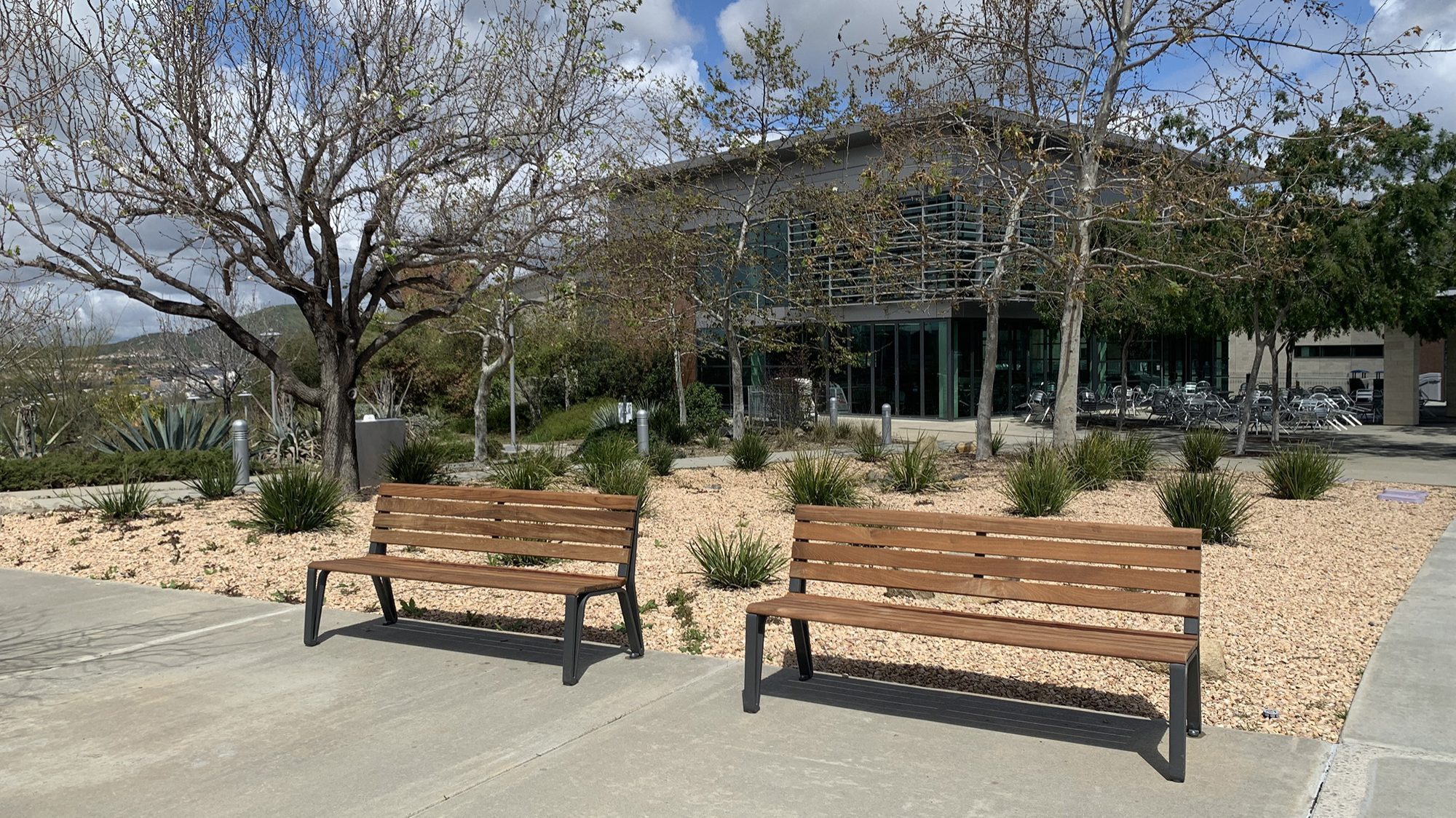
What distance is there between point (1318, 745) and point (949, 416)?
25.9 m

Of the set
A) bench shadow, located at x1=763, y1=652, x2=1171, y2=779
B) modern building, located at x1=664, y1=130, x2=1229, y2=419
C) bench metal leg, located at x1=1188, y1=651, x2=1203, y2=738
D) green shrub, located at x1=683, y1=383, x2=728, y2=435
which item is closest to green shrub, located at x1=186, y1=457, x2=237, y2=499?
bench shadow, located at x1=763, y1=652, x2=1171, y2=779

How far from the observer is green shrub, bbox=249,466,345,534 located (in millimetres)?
9805

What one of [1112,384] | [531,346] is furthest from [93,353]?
[1112,384]

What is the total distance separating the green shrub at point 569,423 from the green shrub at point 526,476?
1200cm

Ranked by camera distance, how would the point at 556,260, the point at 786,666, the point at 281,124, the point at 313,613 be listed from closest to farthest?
the point at 786,666, the point at 313,613, the point at 281,124, the point at 556,260

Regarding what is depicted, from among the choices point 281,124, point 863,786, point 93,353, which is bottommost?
point 863,786

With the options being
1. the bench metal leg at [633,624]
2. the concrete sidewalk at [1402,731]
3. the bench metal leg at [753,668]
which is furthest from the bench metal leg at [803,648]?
the concrete sidewalk at [1402,731]

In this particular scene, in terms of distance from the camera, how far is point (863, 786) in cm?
404

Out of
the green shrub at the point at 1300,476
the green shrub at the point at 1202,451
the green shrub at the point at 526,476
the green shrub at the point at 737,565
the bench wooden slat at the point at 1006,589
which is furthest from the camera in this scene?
the green shrub at the point at 1202,451

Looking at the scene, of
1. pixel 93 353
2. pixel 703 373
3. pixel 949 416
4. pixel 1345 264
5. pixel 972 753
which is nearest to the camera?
pixel 972 753

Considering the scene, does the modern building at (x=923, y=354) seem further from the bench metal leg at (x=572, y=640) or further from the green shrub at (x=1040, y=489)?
the bench metal leg at (x=572, y=640)

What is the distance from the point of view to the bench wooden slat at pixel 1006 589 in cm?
462

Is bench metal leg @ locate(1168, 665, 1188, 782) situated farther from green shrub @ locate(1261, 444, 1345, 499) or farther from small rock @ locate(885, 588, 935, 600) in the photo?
green shrub @ locate(1261, 444, 1345, 499)

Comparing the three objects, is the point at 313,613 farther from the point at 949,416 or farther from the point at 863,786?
the point at 949,416
